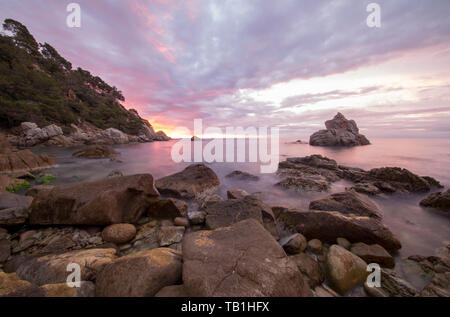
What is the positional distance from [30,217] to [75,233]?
4.35 ft

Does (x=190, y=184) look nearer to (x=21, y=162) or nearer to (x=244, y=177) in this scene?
(x=244, y=177)

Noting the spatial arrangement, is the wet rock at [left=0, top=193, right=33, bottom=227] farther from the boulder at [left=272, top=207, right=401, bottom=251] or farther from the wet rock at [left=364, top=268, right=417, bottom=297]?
the wet rock at [left=364, top=268, right=417, bottom=297]

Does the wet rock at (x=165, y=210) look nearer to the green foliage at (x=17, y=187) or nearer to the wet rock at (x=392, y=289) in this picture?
the wet rock at (x=392, y=289)

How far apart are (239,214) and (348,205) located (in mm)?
4009

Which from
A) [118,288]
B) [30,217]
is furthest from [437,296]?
[30,217]

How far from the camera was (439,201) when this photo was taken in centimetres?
587

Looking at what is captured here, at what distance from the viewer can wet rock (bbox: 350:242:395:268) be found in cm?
321

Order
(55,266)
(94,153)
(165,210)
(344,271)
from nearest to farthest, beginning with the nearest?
(55,266)
(344,271)
(165,210)
(94,153)

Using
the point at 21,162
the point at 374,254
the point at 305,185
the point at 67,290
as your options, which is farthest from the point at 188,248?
the point at 21,162

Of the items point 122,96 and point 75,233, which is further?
point 122,96

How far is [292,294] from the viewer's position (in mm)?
1912
